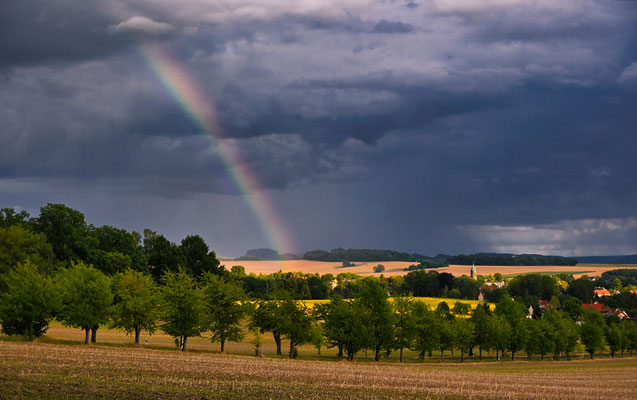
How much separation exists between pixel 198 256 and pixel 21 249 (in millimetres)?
53195

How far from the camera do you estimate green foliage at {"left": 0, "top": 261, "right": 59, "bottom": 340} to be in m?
77.5

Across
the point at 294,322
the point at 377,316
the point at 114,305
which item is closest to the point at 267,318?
the point at 294,322

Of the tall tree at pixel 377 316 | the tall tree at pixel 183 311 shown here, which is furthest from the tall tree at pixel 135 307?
the tall tree at pixel 377 316

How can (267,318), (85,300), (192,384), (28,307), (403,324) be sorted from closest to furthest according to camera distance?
(192,384), (28,307), (85,300), (267,318), (403,324)

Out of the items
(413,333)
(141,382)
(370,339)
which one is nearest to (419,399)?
(141,382)

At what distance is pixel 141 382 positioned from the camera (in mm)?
38125

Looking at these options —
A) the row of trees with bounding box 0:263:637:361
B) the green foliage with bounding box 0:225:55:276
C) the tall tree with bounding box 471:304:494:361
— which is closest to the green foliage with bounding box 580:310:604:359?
the tall tree with bounding box 471:304:494:361

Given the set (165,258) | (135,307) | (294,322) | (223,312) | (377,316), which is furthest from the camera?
(165,258)

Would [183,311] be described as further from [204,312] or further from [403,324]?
[403,324]

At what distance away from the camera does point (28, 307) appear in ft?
257

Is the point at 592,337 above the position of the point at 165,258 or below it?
below

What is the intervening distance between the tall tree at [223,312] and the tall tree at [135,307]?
7804 millimetres

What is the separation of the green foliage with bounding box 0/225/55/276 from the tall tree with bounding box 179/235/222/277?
43334 mm

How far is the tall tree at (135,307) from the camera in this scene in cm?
8675
